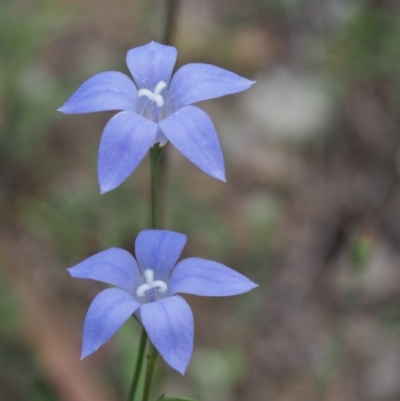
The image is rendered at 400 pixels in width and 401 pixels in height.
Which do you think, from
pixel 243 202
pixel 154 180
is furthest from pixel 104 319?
pixel 243 202

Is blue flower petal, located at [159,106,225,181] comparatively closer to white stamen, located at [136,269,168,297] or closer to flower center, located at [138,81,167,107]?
flower center, located at [138,81,167,107]

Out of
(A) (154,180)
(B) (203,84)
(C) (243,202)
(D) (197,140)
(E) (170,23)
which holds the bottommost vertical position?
(C) (243,202)

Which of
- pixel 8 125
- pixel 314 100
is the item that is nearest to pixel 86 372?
pixel 8 125

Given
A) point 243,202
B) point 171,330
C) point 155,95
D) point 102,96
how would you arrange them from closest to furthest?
point 171,330, point 102,96, point 155,95, point 243,202

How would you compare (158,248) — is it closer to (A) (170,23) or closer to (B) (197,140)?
(B) (197,140)

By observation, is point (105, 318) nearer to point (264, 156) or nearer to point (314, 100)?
point (264, 156)

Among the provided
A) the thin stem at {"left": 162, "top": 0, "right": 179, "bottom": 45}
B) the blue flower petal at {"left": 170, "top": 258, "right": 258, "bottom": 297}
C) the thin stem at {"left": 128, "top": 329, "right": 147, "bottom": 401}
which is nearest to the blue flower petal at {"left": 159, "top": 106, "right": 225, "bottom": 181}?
the blue flower petal at {"left": 170, "top": 258, "right": 258, "bottom": 297}

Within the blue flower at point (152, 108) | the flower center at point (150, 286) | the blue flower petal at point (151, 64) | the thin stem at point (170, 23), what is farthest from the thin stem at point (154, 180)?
the thin stem at point (170, 23)
